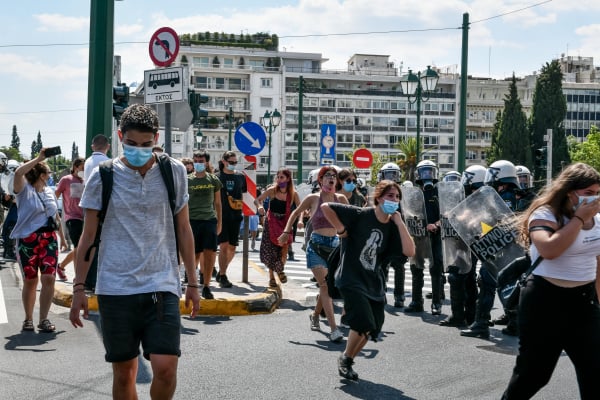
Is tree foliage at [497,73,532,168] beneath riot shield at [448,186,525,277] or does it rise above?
above

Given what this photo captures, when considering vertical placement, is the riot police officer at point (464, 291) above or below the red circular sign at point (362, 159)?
below

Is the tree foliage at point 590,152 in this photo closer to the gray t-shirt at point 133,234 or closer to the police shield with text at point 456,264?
the police shield with text at point 456,264

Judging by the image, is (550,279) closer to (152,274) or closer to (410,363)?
(152,274)

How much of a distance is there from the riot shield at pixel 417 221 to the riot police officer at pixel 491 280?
1276 mm

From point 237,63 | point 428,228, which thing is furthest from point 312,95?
point 428,228

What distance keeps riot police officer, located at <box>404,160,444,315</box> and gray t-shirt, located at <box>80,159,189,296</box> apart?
615cm

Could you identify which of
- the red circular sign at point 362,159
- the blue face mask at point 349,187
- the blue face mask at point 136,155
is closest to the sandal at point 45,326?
the blue face mask at point 136,155

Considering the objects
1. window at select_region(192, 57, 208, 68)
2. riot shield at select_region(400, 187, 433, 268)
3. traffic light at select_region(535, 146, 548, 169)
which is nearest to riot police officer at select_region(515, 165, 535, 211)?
riot shield at select_region(400, 187, 433, 268)

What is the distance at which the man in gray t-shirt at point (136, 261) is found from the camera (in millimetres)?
4078

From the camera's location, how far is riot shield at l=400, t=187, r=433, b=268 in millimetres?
10188

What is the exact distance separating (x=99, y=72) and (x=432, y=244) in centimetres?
484

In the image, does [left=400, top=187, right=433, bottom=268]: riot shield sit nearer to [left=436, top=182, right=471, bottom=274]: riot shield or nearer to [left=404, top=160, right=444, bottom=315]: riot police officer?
[left=404, top=160, right=444, bottom=315]: riot police officer

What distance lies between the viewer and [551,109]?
80500mm

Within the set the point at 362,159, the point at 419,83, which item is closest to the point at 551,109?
the point at 419,83
